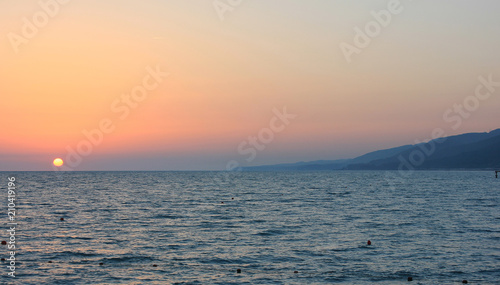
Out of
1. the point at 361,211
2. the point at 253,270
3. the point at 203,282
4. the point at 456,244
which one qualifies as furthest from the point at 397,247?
the point at 361,211

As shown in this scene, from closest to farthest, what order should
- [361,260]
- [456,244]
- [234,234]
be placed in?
[361,260]
[456,244]
[234,234]

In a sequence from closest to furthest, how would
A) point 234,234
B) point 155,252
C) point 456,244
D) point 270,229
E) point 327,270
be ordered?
point 327,270, point 155,252, point 456,244, point 234,234, point 270,229

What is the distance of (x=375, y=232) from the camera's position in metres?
43.7

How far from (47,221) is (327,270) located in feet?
112

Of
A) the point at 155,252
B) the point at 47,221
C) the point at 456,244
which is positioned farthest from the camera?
the point at 47,221

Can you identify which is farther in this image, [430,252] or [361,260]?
[430,252]

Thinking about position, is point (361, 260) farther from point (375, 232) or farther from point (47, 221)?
point (47, 221)

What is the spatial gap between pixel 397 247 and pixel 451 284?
32.1ft

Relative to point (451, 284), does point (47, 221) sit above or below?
above

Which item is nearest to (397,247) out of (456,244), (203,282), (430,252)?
(430,252)

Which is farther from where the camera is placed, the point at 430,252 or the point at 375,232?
the point at 375,232

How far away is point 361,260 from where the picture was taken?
3189 centimetres

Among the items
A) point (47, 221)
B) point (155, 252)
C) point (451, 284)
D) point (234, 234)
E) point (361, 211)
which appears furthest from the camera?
point (361, 211)

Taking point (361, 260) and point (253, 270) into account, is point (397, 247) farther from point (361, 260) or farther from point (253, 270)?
point (253, 270)
